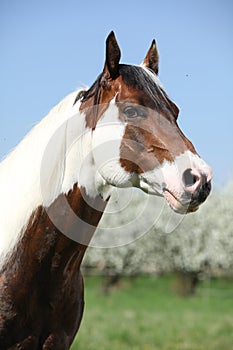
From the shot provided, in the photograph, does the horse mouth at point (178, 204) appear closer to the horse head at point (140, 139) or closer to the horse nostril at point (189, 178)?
the horse head at point (140, 139)

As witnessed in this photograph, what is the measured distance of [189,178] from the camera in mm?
3484

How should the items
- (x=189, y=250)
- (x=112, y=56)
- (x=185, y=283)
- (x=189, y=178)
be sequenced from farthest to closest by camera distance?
(x=189, y=250) < (x=185, y=283) < (x=112, y=56) < (x=189, y=178)

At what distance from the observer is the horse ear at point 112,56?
390cm

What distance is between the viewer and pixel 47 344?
13.5 feet

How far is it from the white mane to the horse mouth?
72 centimetres

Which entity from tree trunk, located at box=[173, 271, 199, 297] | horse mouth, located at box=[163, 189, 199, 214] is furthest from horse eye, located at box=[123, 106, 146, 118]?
tree trunk, located at box=[173, 271, 199, 297]

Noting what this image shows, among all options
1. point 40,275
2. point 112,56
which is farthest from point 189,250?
point 112,56

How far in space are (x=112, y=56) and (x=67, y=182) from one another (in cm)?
86

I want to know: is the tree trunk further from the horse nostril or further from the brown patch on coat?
the horse nostril

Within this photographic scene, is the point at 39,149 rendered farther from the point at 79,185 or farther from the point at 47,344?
the point at 47,344

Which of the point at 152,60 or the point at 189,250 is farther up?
the point at 152,60

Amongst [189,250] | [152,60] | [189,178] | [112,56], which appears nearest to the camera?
[189,178]

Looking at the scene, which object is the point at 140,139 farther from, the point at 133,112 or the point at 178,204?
the point at 178,204

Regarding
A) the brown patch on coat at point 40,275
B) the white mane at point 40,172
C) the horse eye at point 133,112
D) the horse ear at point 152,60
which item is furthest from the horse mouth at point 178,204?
the horse ear at point 152,60
